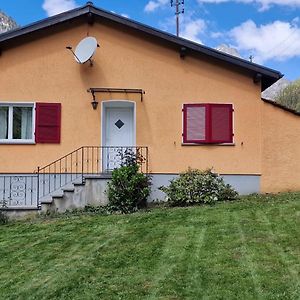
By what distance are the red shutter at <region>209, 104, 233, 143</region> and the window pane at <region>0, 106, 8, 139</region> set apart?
6.16 m

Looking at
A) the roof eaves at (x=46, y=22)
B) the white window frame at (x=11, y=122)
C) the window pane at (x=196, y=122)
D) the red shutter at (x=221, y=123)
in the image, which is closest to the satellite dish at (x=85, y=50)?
the roof eaves at (x=46, y=22)

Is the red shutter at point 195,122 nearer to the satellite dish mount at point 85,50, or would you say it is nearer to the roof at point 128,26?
the roof at point 128,26

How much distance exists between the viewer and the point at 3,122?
13820 mm

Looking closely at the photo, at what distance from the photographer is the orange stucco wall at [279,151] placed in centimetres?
1384

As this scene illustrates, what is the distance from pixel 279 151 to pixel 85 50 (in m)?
6.55

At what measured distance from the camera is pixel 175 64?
13898 mm

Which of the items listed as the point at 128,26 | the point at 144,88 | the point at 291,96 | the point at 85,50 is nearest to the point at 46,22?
the point at 85,50

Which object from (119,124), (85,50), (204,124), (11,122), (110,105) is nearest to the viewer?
(85,50)

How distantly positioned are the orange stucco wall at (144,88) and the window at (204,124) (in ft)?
0.62

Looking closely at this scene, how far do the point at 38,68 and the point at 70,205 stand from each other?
4.43 meters

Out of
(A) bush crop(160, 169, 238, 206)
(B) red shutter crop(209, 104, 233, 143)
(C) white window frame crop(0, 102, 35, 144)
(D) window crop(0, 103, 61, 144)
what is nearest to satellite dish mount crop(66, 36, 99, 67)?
(D) window crop(0, 103, 61, 144)

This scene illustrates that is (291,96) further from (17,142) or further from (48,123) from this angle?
(17,142)

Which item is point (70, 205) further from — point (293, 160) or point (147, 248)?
point (293, 160)

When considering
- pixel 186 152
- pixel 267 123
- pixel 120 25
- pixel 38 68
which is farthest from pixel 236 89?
pixel 38 68
